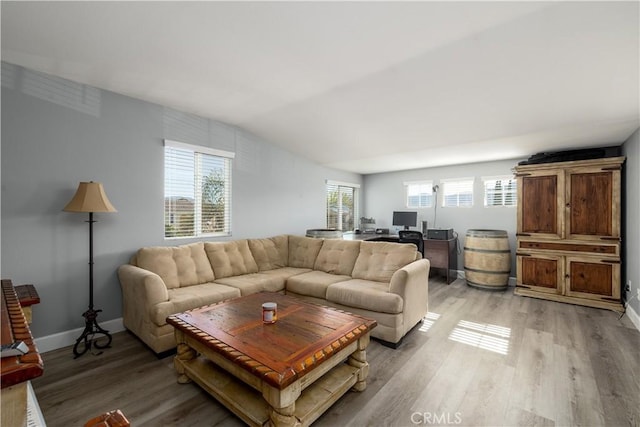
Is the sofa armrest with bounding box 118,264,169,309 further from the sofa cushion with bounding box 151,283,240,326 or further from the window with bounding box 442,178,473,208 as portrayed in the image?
the window with bounding box 442,178,473,208

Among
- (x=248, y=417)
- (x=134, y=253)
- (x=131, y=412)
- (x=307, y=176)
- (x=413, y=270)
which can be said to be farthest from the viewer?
(x=307, y=176)

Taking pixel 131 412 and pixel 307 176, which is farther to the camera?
pixel 307 176

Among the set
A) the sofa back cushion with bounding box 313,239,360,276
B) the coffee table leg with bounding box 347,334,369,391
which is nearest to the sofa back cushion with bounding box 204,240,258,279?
the sofa back cushion with bounding box 313,239,360,276

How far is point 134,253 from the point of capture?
308cm

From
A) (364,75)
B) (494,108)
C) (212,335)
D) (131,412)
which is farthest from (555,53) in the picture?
(131,412)

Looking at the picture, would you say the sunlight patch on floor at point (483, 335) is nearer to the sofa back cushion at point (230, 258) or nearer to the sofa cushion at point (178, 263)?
the sofa back cushion at point (230, 258)

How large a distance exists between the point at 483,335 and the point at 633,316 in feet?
6.23

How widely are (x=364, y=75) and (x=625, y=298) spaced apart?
167 inches

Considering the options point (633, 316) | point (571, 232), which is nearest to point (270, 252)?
point (571, 232)

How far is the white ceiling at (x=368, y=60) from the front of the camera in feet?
5.98

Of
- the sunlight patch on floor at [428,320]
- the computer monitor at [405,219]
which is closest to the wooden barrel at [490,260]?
the computer monitor at [405,219]

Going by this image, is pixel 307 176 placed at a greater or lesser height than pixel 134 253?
greater

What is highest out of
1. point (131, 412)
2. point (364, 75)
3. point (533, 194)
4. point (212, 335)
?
point (364, 75)

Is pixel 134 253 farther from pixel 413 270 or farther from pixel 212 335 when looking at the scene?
pixel 413 270
